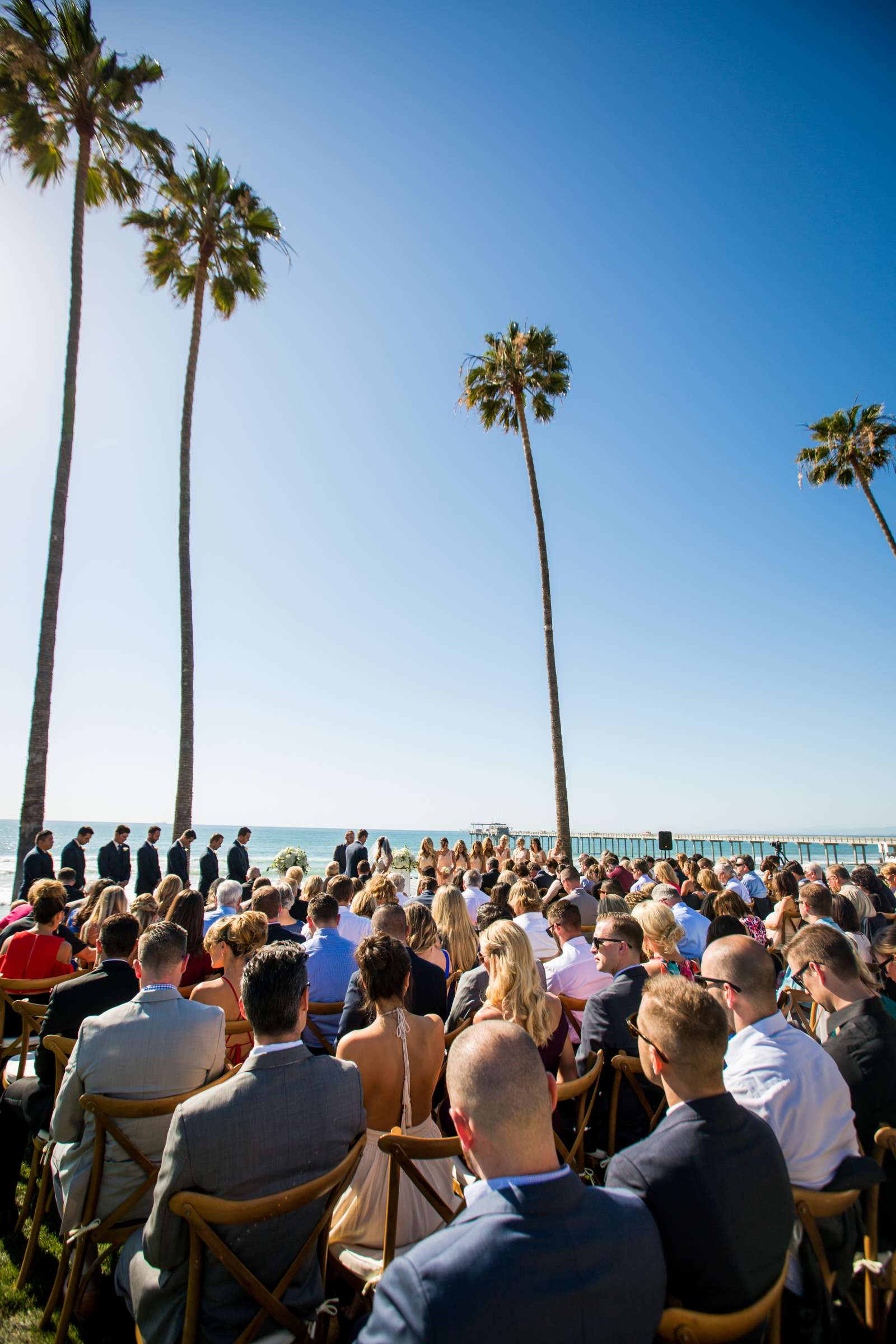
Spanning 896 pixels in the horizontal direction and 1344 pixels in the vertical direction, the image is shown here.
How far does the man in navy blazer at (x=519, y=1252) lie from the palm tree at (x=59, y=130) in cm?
1050

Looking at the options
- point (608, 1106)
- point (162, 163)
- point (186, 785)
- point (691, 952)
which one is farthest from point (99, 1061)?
point (162, 163)

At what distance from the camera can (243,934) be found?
4.03 meters

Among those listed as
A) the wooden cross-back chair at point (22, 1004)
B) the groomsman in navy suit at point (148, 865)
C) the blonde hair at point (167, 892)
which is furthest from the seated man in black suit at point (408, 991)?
the groomsman in navy suit at point (148, 865)

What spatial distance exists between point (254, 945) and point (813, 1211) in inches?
121

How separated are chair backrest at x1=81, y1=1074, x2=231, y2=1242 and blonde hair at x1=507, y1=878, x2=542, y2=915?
16.0 feet

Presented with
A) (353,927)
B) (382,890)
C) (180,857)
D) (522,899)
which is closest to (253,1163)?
(353,927)

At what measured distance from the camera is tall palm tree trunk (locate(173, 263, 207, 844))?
39.5 feet

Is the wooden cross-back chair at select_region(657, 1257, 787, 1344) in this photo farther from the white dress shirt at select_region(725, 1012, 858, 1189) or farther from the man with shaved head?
the white dress shirt at select_region(725, 1012, 858, 1189)

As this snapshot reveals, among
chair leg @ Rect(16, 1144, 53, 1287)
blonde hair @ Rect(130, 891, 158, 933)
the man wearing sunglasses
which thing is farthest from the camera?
blonde hair @ Rect(130, 891, 158, 933)

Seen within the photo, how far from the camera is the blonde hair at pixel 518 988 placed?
3354 mm

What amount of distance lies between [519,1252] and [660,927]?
3786 millimetres

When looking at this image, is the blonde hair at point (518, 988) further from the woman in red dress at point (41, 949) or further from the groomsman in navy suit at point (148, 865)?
the groomsman in navy suit at point (148, 865)

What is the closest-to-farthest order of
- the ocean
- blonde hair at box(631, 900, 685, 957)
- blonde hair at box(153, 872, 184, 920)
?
blonde hair at box(631, 900, 685, 957) < blonde hair at box(153, 872, 184, 920) < the ocean

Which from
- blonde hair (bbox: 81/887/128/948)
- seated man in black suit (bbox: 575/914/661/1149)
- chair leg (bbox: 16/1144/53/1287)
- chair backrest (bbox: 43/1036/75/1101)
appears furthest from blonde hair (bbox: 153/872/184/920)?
seated man in black suit (bbox: 575/914/661/1149)
